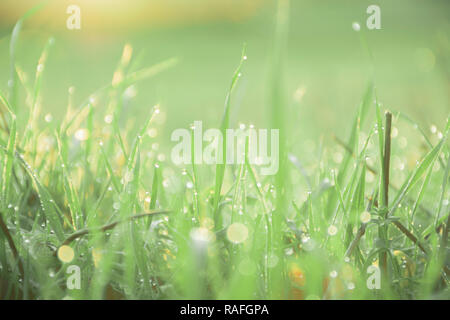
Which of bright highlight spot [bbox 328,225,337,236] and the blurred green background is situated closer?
bright highlight spot [bbox 328,225,337,236]

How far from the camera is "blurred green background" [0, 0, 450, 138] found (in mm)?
2383

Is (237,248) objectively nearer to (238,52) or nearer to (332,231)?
(332,231)

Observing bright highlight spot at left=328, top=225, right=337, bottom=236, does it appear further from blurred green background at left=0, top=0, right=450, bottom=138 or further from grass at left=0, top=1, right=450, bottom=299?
blurred green background at left=0, top=0, right=450, bottom=138

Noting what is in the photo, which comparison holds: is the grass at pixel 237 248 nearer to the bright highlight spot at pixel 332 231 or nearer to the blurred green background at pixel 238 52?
the bright highlight spot at pixel 332 231

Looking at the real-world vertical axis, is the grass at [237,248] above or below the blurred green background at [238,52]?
below

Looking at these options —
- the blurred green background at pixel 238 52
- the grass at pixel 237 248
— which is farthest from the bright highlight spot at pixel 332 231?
the blurred green background at pixel 238 52

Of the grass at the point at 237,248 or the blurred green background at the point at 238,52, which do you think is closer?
the grass at the point at 237,248

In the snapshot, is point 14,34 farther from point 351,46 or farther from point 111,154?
point 351,46

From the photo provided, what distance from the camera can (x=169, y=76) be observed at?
438cm

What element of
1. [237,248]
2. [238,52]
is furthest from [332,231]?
[238,52]

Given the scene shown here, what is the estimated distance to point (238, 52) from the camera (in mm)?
5496

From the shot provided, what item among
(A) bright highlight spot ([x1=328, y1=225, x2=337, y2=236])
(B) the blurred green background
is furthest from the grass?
(B) the blurred green background

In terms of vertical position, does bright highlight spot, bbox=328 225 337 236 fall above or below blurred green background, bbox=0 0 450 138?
below

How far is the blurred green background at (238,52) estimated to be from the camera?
2.38m
